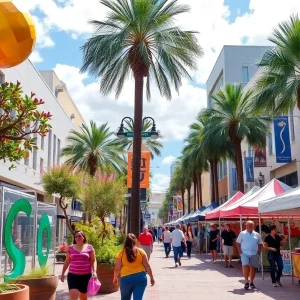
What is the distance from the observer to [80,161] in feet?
124

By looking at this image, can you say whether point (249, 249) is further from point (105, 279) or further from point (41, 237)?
point (41, 237)

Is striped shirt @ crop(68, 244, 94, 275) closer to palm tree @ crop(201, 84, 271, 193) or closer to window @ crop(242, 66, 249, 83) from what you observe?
palm tree @ crop(201, 84, 271, 193)

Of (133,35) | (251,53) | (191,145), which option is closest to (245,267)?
(133,35)

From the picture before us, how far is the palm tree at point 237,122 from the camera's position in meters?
28.4

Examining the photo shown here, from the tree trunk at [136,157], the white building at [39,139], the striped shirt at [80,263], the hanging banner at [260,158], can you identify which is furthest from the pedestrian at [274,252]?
the hanging banner at [260,158]

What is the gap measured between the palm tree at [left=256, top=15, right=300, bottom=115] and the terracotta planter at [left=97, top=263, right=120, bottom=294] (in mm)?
9773

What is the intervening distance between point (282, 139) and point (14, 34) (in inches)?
901

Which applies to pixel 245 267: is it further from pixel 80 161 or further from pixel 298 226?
pixel 80 161

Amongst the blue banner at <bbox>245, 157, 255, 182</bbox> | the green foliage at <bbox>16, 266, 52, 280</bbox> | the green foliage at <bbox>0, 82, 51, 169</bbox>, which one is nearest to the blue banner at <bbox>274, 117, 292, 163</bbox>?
the blue banner at <bbox>245, 157, 255, 182</bbox>

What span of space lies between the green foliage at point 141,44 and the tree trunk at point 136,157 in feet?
2.06

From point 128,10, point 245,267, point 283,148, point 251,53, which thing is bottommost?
point 245,267

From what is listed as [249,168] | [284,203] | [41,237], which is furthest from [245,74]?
[41,237]

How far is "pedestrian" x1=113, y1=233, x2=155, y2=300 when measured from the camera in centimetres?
709

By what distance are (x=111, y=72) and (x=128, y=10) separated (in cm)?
255
